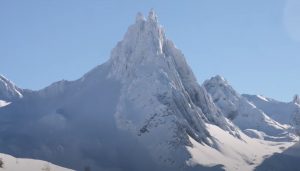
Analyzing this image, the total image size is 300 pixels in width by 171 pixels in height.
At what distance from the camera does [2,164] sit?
156875 millimetres

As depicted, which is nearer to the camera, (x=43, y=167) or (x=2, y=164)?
(x=2, y=164)

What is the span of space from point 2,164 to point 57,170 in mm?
18643

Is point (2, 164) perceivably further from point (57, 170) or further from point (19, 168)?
point (57, 170)

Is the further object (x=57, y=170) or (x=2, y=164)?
(x=57, y=170)

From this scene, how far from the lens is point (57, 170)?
17088cm

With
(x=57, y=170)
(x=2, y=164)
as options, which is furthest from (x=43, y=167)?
(x=2, y=164)

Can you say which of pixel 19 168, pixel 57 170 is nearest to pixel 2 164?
pixel 19 168

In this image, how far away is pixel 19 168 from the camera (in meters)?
161

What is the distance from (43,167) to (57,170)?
4065 millimetres

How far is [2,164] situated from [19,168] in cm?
567

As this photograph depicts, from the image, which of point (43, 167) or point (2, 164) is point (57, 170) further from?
point (2, 164)

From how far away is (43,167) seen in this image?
169 m

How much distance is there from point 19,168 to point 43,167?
949 centimetres
